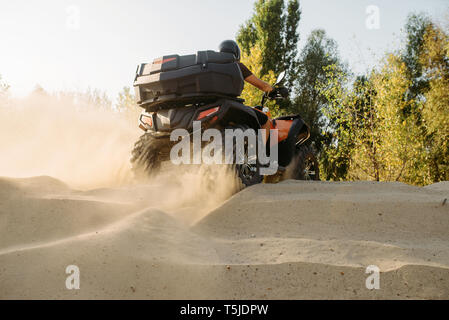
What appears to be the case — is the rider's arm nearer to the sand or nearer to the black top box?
the black top box

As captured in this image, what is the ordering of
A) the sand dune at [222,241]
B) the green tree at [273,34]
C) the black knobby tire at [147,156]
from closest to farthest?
the sand dune at [222,241] < the black knobby tire at [147,156] < the green tree at [273,34]

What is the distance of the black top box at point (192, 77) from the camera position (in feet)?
14.5

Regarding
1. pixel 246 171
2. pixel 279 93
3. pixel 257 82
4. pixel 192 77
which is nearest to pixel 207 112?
pixel 192 77

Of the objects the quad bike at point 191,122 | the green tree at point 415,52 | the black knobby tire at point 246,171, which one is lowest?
the black knobby tire at point 246,171

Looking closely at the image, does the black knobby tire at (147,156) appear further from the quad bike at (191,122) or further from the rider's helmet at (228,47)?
the rider's helmet at (228,47)

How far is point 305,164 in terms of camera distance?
6.62 meters

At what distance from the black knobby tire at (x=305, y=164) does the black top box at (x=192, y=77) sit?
198 cm

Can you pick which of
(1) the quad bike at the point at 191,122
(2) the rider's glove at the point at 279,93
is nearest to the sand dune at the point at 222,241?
(1) the quad bike at the point at 191,122
